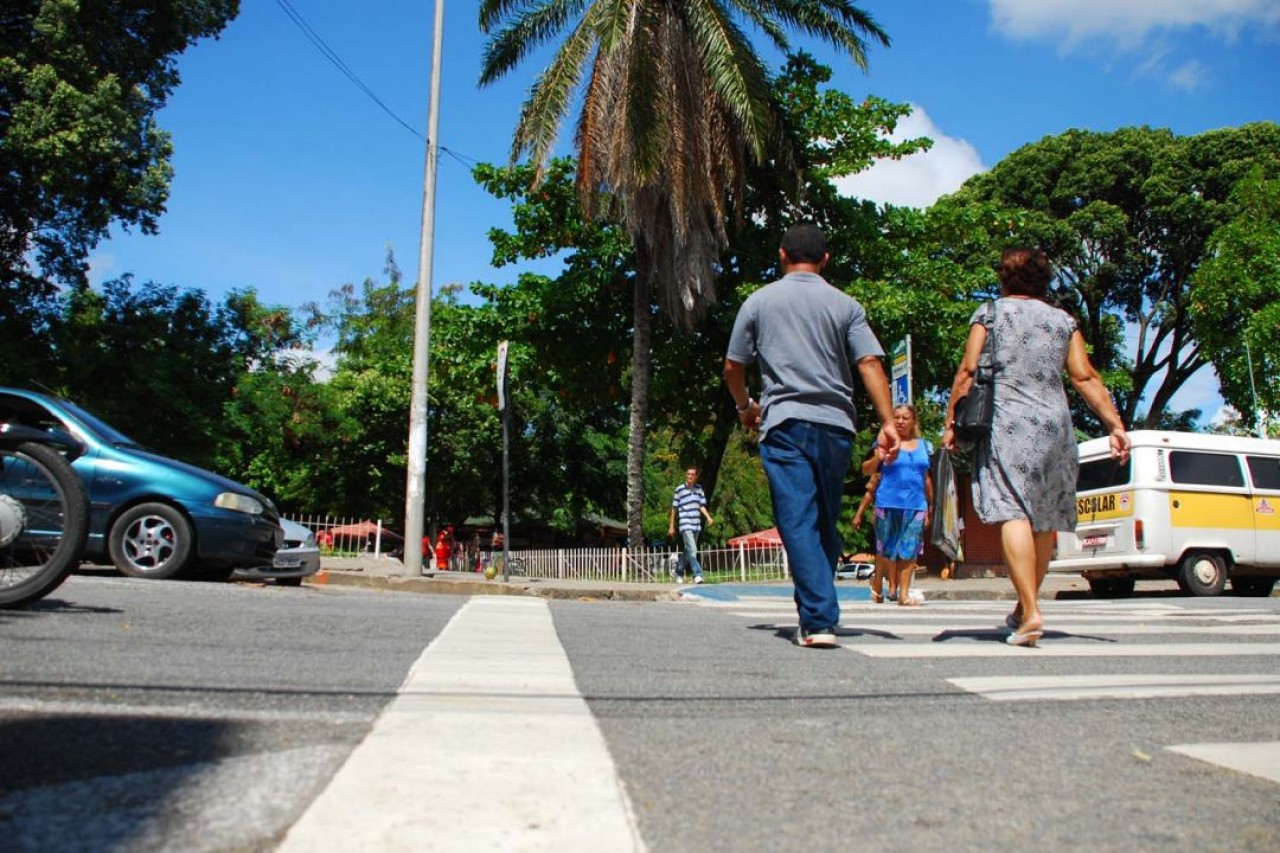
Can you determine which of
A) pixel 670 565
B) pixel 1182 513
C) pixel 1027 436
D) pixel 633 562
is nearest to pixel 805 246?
pixel 1027 436

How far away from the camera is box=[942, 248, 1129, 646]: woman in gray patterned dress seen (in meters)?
5.05

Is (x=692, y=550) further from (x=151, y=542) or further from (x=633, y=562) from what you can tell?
(x=151, y=542)

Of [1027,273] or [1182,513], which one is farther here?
[1182,513]

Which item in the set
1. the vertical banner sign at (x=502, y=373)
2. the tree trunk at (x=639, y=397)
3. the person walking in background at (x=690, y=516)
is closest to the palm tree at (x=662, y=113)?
the tree trunk at (x=639, y=397)

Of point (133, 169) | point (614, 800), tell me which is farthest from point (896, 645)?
point (133, 169)

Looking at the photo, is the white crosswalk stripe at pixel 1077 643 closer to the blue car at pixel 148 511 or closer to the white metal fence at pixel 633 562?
the blue car at pixel 148 511

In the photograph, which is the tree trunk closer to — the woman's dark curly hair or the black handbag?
the woman's dark curly hair

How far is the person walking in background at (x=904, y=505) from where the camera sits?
9.06m

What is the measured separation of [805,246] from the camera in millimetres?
5262

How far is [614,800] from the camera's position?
2021mm

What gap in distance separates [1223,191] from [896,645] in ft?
111

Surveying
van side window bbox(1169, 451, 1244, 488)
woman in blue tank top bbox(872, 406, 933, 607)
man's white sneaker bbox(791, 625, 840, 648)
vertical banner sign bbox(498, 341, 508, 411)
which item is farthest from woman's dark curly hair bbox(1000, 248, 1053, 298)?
van side window bbox(1169, 451, 1244, 488)

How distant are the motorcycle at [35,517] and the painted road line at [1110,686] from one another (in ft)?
12.3

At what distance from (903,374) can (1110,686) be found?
9165 millimetres
